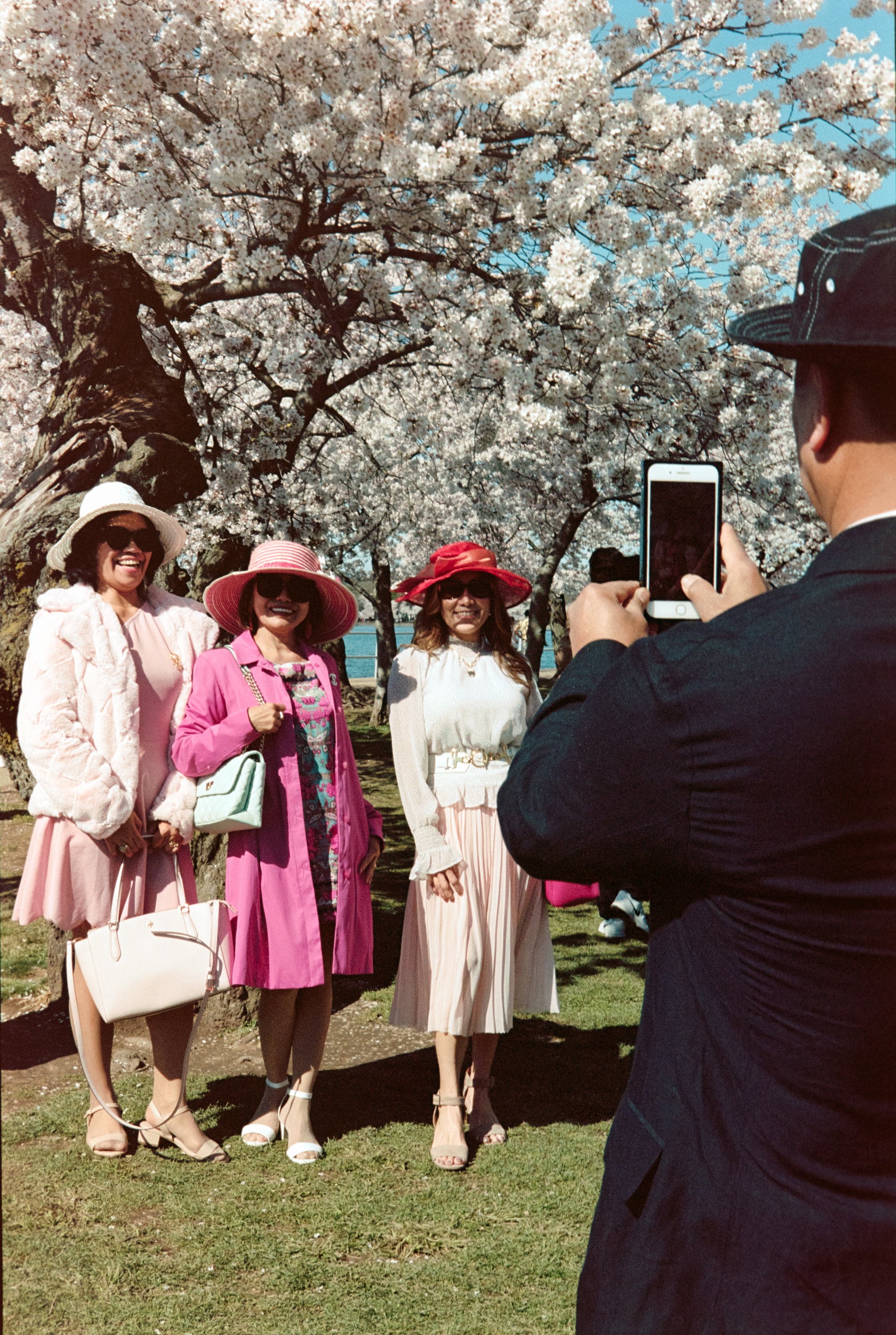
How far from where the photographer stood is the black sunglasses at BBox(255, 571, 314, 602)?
4660 millimetres

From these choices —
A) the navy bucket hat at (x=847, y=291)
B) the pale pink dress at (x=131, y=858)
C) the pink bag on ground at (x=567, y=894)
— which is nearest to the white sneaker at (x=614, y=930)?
the pale pink dress at (x=131, y=858)

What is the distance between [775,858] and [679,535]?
72 cm

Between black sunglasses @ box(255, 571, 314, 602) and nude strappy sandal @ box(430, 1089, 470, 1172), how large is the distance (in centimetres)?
205

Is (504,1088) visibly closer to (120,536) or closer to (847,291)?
(120,536)

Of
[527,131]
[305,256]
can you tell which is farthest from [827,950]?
[305,256]

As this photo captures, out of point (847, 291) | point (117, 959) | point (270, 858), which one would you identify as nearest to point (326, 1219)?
point (117, 959)

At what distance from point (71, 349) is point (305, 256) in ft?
6.14

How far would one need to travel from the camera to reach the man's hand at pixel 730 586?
1.43 m

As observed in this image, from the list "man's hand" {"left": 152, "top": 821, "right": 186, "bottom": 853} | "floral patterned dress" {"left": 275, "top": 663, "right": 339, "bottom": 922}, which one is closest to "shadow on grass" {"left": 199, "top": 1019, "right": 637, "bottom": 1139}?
"floral patterned dress" {"left": 275, "top": 663, "right": 339, "bottom": 922}

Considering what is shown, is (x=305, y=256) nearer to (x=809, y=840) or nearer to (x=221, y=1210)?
(x=221, y=1210)

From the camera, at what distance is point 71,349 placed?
584cm

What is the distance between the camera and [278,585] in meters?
4.66

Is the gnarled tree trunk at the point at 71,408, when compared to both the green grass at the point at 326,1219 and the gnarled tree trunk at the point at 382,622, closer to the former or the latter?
the green grass at the point at 326,1219

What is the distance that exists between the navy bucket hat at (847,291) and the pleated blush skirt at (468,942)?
3609 millimetres
